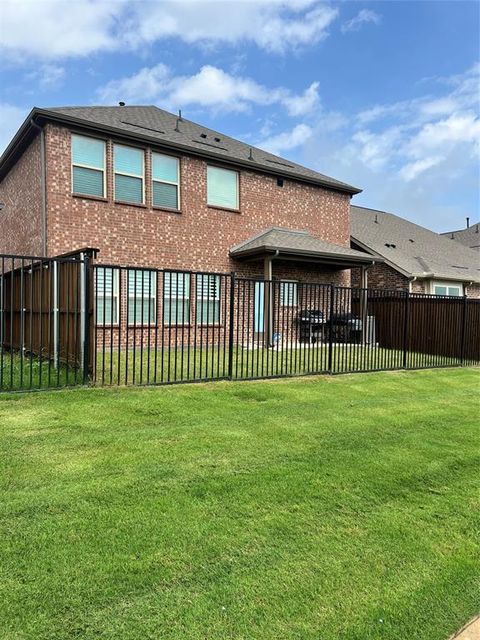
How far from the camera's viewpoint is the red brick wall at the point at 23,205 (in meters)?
11.8

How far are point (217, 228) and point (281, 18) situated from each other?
577 cm

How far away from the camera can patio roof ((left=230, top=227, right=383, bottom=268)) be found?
1298 centimetres

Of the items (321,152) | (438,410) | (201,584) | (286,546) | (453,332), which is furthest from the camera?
(321,152)

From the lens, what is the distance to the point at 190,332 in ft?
32.6

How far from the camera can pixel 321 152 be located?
37.8m

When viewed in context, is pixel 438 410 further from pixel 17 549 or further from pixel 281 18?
pixel 281 18

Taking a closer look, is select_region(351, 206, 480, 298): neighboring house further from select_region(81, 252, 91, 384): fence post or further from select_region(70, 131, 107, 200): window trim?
select_region(81, 252, 91, 384): fence post

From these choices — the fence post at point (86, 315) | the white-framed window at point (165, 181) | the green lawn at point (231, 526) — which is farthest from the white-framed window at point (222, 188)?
the green lawn at point (231, 526)

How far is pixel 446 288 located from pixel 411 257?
83.5 inches

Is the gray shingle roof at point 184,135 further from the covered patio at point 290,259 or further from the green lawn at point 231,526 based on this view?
the green lawn at point 231,526

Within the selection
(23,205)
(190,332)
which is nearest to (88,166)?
(23,205)

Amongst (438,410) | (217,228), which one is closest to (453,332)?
(438,410)

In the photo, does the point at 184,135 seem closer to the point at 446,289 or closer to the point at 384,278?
the point at 384,278

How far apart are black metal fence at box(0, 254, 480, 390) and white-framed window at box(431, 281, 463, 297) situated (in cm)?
756
